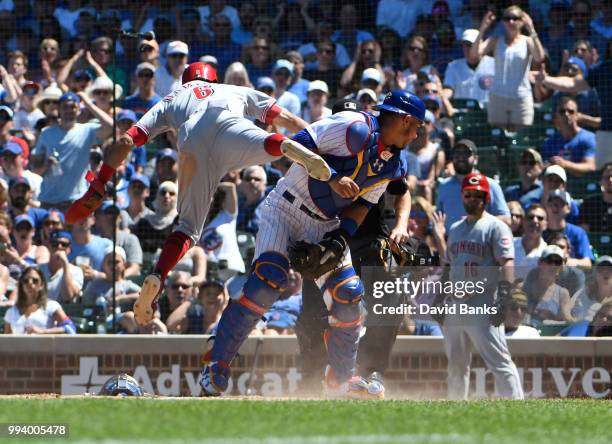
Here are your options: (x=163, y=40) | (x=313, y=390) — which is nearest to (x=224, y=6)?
(x=163, y=40)

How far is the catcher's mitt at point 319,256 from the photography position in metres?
7.93

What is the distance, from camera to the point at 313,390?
33.8 feet

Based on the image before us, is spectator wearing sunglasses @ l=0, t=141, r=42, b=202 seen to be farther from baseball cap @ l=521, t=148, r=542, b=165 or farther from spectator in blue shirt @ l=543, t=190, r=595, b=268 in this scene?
spectator in blue shirt @ l=543, t=190, r=595, b=268

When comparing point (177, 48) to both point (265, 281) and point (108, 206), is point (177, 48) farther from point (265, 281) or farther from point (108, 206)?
point (265, 281)

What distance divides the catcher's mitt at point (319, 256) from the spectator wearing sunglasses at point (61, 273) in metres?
4.47

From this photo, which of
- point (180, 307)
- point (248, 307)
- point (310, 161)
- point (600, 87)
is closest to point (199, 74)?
point (310, 161)

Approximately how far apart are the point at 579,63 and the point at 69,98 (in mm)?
5462

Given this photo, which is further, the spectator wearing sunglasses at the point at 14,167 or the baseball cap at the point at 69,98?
the baseball cap at the point at 69,98

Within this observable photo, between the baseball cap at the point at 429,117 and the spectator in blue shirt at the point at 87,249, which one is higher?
the baseball cap at the point at 429,117

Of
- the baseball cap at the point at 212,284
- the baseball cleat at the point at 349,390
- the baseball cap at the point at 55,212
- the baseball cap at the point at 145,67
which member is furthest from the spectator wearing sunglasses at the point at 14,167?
the baseball cleat at the point at 349,390

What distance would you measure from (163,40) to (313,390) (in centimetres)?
667

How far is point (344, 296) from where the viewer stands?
27.1 ft

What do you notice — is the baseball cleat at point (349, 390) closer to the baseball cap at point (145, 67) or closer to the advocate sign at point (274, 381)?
the advocate sign at point (274, 381)

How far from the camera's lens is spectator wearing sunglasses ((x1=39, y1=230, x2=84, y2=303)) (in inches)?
474
